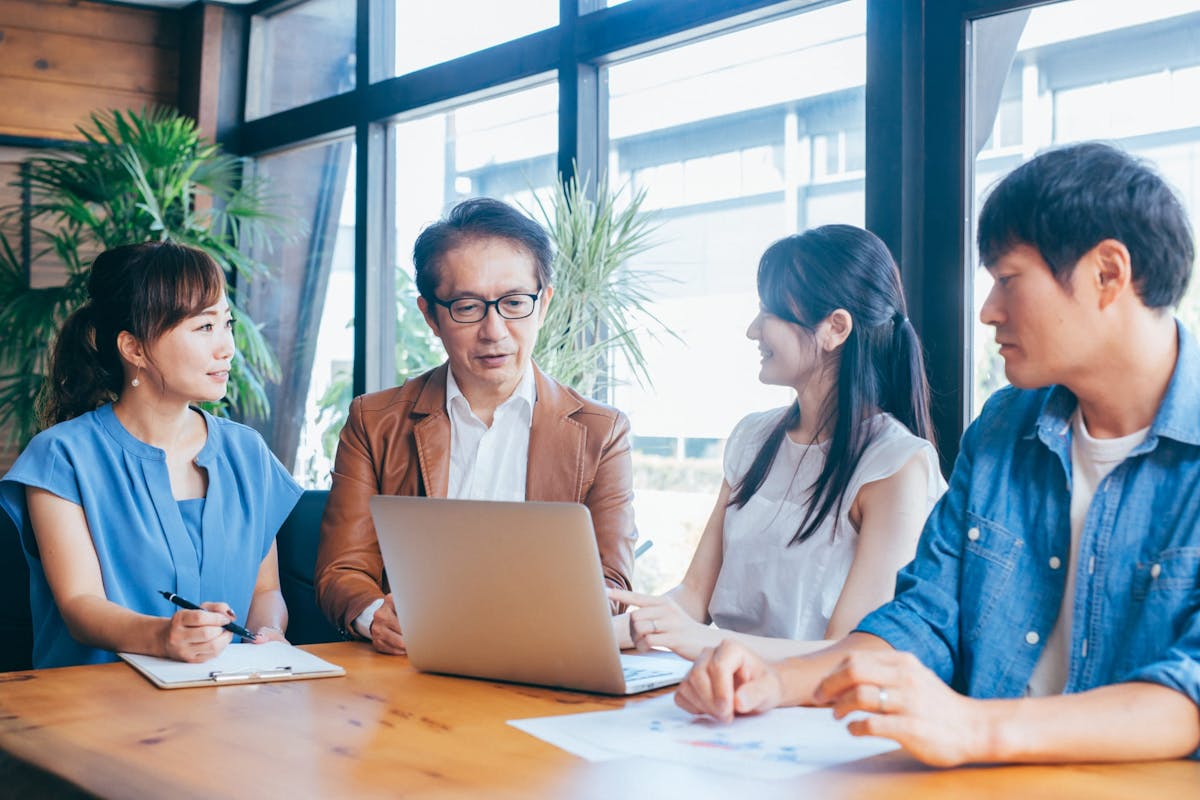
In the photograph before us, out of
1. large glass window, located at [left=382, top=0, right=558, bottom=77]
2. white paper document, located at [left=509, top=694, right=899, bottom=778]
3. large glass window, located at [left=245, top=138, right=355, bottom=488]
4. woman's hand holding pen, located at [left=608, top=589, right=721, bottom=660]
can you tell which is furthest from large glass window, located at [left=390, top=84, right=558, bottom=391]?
white paper document, located at [left=509, top=694, right=899, bottom=778]

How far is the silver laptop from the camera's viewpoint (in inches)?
54.5

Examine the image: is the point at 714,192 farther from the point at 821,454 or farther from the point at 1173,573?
the point at 1173,573

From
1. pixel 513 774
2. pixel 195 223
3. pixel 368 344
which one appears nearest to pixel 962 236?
pixel 513 774

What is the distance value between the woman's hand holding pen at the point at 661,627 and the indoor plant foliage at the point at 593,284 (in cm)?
184

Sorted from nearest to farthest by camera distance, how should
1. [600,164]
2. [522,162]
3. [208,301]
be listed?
[208,301] → [600,164] → [522,162]

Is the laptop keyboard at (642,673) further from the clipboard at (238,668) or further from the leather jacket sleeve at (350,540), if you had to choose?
the leather jacket sleeve at (350,540)

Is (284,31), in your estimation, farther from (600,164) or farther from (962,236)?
(962,236)

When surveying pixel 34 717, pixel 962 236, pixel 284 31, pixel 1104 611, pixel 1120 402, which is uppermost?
pixel 284 31

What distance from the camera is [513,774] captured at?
1.09 meters

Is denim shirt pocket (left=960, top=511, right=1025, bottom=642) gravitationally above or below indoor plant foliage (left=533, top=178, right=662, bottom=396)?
below

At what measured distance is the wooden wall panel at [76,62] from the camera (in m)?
5.08

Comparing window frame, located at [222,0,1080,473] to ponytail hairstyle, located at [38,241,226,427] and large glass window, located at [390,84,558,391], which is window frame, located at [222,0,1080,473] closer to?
large glass window, located at [390,84,558,391]

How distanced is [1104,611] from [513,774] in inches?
26.6

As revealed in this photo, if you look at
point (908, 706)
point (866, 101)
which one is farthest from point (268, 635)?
point (866, 101)
